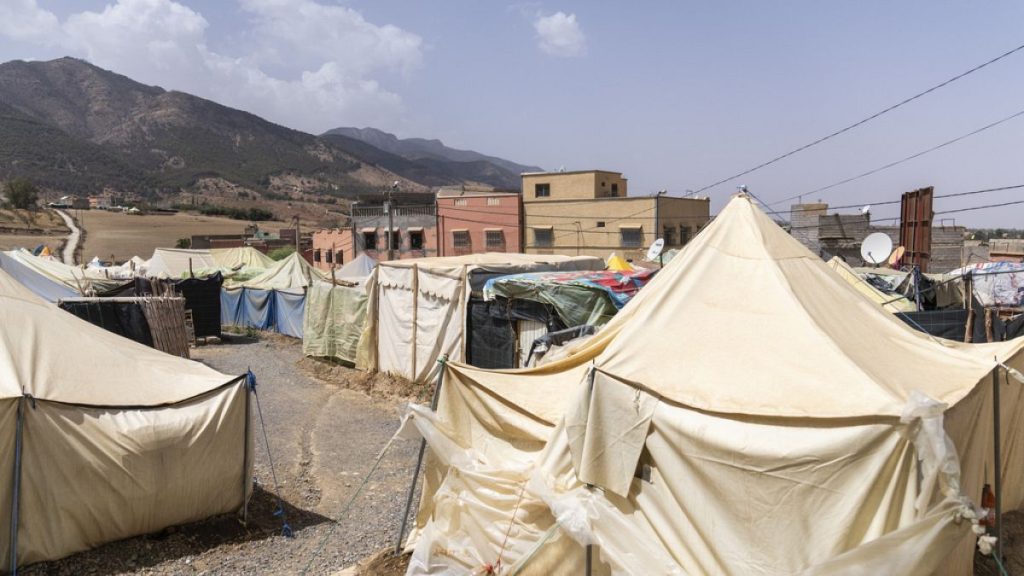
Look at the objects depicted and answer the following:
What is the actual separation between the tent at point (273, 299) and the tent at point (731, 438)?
58.7ft

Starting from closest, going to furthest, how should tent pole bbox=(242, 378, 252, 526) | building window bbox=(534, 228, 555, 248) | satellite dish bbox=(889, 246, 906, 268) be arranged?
1. tent pole bbox=(242, 378, 252, 526)
2. satellite dish bbox=(889, 246, 906, 268)
3. building window bbox=(534, 228, 555, 248)

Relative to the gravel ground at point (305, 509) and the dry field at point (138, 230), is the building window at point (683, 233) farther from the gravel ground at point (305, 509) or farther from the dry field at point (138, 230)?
the dry field at point (138, 230)

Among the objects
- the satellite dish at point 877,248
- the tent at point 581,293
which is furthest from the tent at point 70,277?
the satellite dish at point 877,248

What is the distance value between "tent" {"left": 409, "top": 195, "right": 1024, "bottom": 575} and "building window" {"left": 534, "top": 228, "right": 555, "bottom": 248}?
114ft

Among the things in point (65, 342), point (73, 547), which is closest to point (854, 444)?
point (73, 547)

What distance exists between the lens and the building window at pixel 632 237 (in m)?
37.8

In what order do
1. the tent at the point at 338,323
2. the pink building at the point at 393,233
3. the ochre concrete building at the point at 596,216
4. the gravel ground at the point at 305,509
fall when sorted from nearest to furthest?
the gravel ground at the point at 305,509 → the tent at the point at 338,323 → the ochre concrete building at the point at 596,216 → the pink building at the point at 393,233

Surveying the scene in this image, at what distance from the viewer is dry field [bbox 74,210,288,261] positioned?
2237 inches

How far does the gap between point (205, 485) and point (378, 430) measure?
14.9 ft

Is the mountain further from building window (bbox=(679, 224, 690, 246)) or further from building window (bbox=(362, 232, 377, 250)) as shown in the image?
building window (bbox=(679, 224, 690, 246))

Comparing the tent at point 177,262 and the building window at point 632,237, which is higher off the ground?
the building window at point 632,237

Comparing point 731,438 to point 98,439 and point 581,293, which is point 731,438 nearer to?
point 98,439

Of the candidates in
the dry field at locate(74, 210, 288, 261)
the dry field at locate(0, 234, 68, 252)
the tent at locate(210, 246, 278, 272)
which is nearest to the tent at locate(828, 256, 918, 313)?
the tent at locate(210, 246, 278, 272)

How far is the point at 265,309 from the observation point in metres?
24.4
